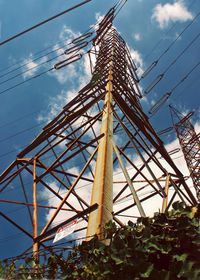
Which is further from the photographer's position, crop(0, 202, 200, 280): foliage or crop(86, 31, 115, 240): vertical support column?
crop(86, 31, 115, 240): vertical support column

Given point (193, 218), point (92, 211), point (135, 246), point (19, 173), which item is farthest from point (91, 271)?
point (19, 173)

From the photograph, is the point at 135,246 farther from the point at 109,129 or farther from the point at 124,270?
the point at 109,129

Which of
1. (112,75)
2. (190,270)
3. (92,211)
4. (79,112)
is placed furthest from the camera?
(112,75)

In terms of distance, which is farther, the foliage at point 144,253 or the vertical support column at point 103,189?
the vertical support column at point 103,189

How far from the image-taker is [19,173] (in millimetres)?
6000

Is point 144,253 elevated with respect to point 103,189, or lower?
lower

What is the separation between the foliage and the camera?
4.75ft

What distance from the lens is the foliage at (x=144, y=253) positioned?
1448mm

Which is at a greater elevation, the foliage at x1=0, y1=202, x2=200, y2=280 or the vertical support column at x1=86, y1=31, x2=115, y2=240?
the vertical support column at x1=86, y1=31, x2=115, y2=240

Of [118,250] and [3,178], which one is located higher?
[3,178]

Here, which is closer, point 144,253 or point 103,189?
point 144,253

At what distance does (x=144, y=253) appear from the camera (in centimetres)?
160

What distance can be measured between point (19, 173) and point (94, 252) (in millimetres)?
4834

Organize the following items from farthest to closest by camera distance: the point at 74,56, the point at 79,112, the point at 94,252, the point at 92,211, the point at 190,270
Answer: the point at 74,56 < the point at 79,112 < the point at 92,211 < the point at 94,252 < the point at 190,270
